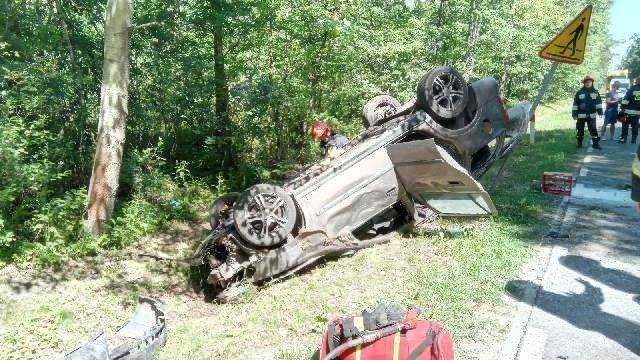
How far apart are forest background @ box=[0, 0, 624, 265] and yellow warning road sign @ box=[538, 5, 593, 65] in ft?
12.2

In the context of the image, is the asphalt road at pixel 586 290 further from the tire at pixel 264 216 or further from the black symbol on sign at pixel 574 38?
the tire at pixel 264 216

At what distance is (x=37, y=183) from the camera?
6.52m

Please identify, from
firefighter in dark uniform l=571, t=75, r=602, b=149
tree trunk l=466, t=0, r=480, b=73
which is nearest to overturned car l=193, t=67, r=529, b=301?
firefighter in dark uniform l=571, t=75, r=602, b=149

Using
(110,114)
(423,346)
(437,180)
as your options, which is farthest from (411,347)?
(110,114)

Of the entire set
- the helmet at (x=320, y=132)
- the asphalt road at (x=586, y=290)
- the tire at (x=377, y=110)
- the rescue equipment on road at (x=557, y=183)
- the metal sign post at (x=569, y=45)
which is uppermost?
the metal sign post at (x=569, y=45)

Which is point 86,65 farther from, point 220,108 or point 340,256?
point 340,256

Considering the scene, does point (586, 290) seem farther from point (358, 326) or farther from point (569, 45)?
point (569, 45)

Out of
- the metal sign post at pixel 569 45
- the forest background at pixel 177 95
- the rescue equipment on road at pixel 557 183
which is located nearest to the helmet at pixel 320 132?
the forest background at pixel 177 95

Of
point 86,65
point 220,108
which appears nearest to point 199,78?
point 220,108

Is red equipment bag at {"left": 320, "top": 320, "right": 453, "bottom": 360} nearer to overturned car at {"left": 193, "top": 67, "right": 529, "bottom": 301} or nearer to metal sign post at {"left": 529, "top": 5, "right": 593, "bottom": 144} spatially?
overturned car at {"left": 193, "top": 67, "right": 529, "bottom": 301}

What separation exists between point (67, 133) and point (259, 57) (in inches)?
148

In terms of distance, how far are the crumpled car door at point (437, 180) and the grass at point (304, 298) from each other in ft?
1.33

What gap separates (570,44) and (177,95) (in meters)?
6.47

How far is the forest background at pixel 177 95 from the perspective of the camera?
6.50 m
